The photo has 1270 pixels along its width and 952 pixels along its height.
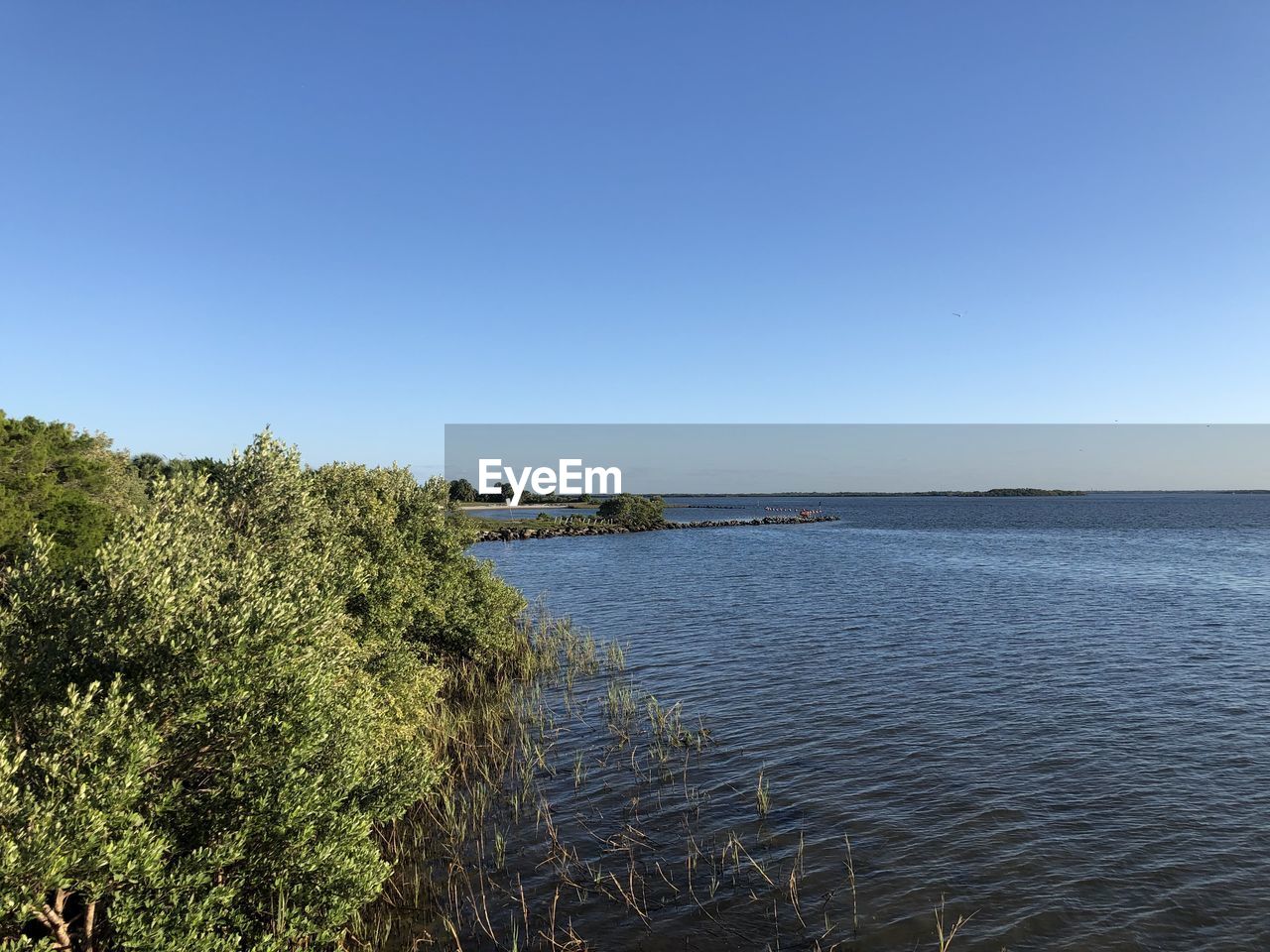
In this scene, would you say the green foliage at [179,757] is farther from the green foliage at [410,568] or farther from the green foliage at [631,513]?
the green foliage at [631,513]

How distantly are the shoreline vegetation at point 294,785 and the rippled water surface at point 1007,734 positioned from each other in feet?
6.34

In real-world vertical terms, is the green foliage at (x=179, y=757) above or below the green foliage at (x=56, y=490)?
below

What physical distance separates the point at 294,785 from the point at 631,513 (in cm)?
17397

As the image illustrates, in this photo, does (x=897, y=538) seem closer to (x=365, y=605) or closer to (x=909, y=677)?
(x=909, y=677)

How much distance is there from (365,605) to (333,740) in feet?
39.9

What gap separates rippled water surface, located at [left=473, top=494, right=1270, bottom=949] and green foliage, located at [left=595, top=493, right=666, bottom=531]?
111410 mm

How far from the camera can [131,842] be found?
487 inches

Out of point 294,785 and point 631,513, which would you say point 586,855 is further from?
point 631,513

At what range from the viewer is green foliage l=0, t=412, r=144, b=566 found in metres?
37.0

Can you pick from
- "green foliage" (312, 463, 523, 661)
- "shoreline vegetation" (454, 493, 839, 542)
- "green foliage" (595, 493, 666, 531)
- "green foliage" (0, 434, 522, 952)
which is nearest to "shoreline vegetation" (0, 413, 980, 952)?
"green foliage" (0, 434, 522, 952)

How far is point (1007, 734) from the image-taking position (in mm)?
30219

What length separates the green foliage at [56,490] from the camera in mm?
37031

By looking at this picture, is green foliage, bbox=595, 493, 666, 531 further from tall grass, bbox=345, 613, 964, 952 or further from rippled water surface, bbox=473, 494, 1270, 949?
tall grass, bbox=345, 613, 964, 952

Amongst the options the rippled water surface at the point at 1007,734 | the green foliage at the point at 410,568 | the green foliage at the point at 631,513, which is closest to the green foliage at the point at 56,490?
the green foliage at the point at 410,568
